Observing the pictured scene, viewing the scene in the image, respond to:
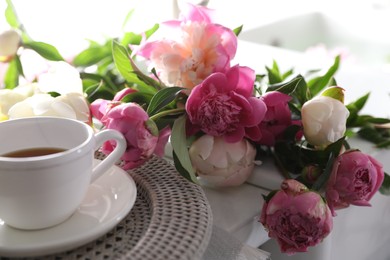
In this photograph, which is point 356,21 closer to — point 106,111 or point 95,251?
point 106,111

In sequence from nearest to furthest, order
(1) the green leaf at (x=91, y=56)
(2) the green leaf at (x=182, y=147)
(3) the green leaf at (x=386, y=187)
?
(2) the green leaf at (x=182, y=147) < (3) the green leaf at (x=386, y=187) < (1) the green leaf at (x=91, y=56)

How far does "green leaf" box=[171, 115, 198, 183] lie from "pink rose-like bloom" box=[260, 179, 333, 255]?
9 centimetres

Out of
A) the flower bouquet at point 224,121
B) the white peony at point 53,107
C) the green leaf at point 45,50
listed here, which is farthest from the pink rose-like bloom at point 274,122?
the green leaf at point 45,50

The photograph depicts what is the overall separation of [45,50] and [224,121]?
0.34m

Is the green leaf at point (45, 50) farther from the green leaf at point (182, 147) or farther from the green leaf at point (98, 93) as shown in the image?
the green leaf at point (182, 147)

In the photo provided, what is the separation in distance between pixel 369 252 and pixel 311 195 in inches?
13.1

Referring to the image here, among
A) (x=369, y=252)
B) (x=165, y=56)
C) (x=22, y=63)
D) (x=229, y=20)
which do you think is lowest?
(x=229, y=20)

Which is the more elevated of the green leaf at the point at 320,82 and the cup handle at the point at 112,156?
the cup handle at the point at 112,156

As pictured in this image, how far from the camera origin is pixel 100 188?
582 millimetres

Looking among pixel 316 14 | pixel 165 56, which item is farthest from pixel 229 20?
pixel 165 56

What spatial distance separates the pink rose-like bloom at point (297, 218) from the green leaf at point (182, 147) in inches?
3.5

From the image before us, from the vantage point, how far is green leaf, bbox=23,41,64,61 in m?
0.80

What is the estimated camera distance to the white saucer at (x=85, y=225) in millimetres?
477

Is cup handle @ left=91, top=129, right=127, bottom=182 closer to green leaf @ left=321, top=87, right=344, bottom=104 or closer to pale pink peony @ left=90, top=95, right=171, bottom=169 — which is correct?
pale pink peony @ left=90, top=95, right=171, bottom=169
